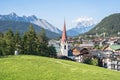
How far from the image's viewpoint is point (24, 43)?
88.9 m

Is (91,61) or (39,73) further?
(91,61)

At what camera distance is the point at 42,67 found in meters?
37.4

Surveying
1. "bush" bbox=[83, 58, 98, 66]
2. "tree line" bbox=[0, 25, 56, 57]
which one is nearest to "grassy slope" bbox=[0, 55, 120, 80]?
"tree line" bbox=[0, 25, 56, 57]

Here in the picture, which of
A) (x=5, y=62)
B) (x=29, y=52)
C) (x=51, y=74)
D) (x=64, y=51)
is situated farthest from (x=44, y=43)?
(x=51, y=74)

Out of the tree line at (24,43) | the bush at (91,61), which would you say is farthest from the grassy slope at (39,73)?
the bush at (91,61)

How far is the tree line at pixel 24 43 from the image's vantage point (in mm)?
82938

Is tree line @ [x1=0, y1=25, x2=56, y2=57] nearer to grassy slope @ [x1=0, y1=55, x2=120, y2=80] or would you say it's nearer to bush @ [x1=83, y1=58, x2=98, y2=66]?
bush @ [x1=83, y1=58, x2=98, y2=66]

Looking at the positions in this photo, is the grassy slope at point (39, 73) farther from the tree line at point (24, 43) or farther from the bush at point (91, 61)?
the bush at point (91, 61)

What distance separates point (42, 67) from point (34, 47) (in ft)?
179

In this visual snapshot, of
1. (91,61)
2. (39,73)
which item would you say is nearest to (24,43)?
(91,61)

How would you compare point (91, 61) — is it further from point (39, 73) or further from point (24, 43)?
point (39, 73)

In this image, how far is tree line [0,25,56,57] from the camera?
82938mm

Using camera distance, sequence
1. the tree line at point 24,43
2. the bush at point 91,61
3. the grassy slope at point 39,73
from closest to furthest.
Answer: the grassy slope at point 39,73 → the tree line at point 24,43 → the bush at point 91,61

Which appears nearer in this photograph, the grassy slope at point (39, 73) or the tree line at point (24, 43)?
the grassy slope at point (39, 73)
